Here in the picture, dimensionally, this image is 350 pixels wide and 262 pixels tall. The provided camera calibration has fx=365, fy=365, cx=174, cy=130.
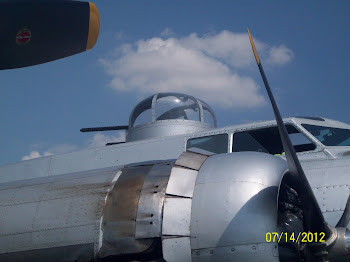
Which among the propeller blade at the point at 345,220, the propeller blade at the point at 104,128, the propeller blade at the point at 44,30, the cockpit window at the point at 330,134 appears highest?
the propeller blade at the point at 44,30

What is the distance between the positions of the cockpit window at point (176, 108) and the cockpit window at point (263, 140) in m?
2.62

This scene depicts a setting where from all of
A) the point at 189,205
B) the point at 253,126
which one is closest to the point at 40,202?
the point at 189,205

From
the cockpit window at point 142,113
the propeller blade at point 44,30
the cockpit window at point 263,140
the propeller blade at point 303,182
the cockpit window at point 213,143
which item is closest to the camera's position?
the propeller blade at point 303,182

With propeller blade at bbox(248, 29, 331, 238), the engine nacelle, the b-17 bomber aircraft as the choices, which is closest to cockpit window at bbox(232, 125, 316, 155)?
the b-17 bomber aircraft

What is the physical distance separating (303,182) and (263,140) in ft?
11.4

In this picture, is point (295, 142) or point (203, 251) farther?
point (295, 142)

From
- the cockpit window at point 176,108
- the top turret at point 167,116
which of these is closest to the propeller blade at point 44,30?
the top turret at point 167,116

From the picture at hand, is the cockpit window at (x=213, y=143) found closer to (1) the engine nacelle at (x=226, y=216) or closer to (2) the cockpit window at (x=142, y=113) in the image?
(2) the cockpit window at (x=142, y=113)

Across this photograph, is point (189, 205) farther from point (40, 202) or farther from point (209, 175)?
point (40, 202)

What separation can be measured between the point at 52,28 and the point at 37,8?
0.28 metres

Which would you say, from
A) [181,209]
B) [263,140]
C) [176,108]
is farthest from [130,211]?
[176,108]

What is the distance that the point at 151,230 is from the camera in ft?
12.5

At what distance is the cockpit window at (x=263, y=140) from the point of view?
6.92 meters

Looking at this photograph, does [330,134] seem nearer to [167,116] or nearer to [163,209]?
[167,116]
